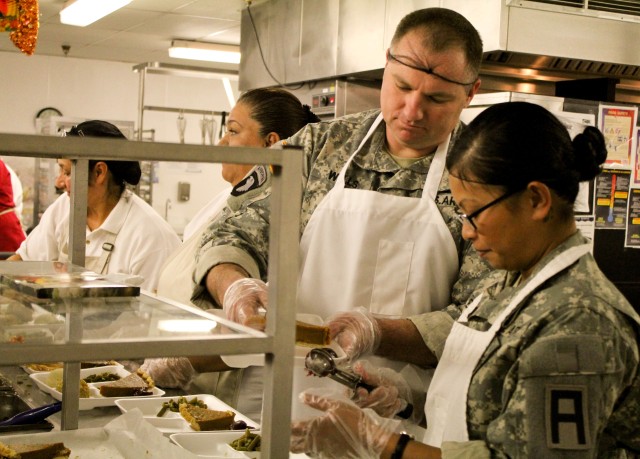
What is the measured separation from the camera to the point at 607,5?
3814mm

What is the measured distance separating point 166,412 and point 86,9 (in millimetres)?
5377

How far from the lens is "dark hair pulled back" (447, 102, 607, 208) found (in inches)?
55.8

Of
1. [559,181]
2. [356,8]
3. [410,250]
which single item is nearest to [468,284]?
[410,250]

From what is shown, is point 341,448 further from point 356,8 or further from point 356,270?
point 356,8

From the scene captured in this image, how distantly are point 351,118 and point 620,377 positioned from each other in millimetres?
1091

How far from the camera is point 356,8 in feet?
15.7

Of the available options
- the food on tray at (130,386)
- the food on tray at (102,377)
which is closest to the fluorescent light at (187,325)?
the food on tray at (130,386)

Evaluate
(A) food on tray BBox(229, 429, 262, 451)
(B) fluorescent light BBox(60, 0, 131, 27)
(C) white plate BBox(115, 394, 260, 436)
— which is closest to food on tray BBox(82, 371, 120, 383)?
(C) white plate BBox(115, 394, 260, 436)

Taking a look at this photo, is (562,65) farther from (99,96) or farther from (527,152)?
(99,96)

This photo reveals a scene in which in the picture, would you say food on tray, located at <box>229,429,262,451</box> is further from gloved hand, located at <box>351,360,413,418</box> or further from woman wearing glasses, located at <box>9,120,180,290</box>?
woman wearing glasses, located at <box>9,120,180,290</box>

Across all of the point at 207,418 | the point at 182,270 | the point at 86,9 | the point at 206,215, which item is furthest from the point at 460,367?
the point at 86,9

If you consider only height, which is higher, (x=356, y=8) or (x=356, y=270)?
(x=356, y=8)

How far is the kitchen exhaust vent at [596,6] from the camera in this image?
3.70 meters

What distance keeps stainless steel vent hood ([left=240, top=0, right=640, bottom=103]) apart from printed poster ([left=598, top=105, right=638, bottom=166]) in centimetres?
25
